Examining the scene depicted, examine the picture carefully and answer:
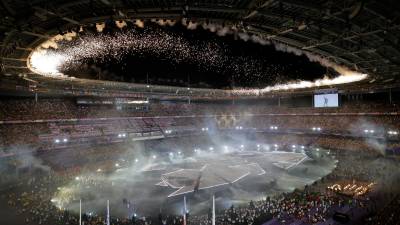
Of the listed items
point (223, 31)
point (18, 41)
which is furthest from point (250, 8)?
point (18, 41)

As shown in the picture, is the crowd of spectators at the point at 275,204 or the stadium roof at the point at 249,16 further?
the crowd of spectators at the point at 275,204

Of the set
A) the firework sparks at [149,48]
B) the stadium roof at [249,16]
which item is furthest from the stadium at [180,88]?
the firework sparks at [149,48]

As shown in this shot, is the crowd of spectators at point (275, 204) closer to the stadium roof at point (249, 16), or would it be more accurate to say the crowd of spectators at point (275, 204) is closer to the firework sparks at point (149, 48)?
the firework sparks at point (149, 48)

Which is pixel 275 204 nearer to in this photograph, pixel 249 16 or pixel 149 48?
pixel 249 16

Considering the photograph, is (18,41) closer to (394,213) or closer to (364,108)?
(394,213)

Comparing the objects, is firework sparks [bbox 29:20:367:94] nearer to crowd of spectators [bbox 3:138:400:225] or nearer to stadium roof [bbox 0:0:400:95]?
stadium roof [bbox 0:0:400:95]

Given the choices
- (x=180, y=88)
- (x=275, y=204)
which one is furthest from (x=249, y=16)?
(x=180, y=88)
